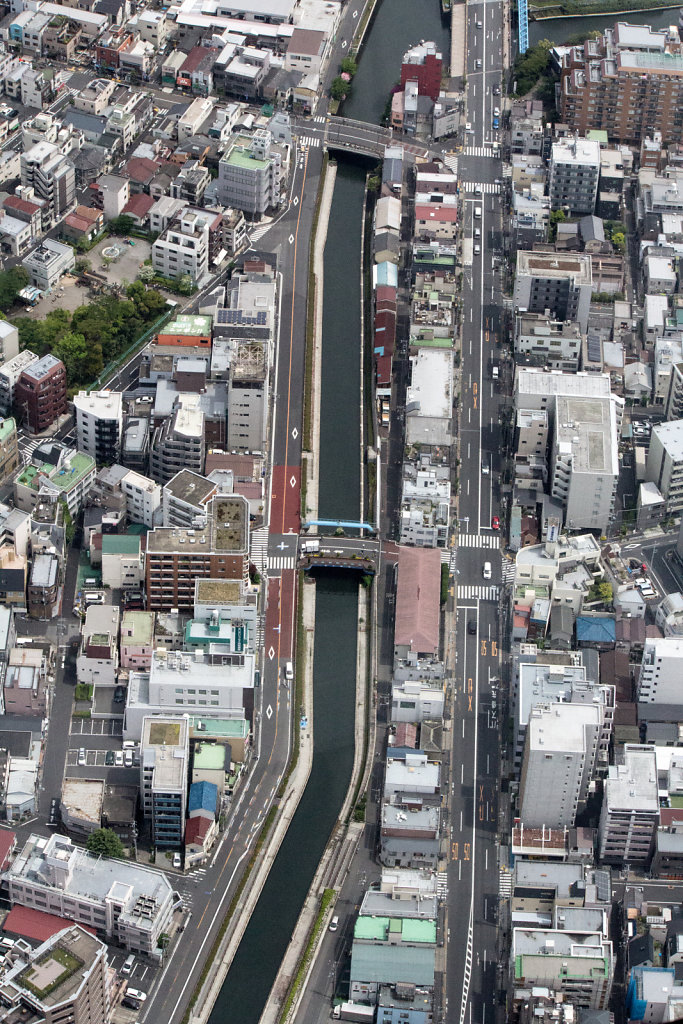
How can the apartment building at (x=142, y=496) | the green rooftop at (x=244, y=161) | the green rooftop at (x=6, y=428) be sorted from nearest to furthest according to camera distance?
the apartment building at (x=142, y=496) < the green rooftop at (x=6, y=428) < the green rooftop at (x=244, y=161)

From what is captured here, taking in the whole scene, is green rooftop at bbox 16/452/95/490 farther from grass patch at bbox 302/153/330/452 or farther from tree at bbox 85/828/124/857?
tree at bbox 85/828/124/857

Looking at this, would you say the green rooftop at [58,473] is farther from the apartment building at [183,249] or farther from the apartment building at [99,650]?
the apartment building at [183,249]

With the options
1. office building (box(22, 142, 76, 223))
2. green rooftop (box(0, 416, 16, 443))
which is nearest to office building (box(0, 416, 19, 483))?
green rooftop (box(0, 416, 16, 443))

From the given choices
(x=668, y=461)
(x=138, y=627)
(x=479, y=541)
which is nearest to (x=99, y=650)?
(x=138, y=627)

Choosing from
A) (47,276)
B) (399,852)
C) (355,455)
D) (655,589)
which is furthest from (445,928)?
(47,276)

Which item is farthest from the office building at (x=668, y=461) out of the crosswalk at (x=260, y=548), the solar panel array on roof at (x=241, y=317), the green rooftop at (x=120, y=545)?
the green rooftop at (x=120, y=545)

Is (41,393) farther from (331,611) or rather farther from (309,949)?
(309,949)

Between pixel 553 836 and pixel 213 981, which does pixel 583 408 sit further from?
pixel 213 981
